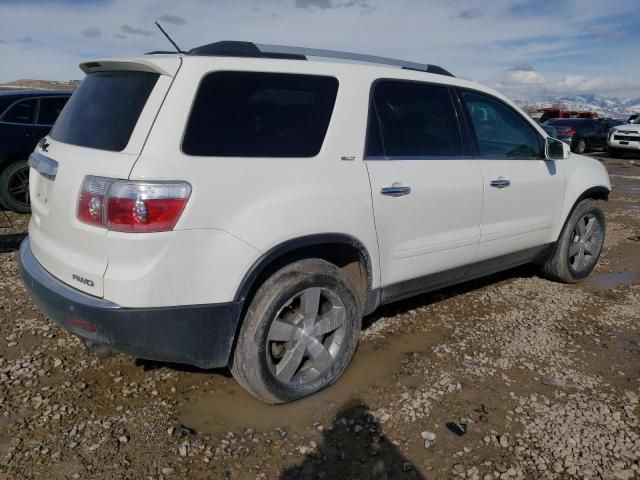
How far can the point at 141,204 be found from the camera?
2.31 m

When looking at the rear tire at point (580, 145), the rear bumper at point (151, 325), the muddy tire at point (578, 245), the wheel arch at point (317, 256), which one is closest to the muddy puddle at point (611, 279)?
the muddy tire at point (578, 245)

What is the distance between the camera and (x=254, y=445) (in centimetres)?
263

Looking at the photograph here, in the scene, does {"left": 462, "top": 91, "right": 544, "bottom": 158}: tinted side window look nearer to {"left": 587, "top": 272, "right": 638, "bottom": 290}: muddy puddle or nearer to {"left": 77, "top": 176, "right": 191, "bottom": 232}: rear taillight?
{"left": 587, "top": 272, "right": 638, "bottom": 290}: muddy puddle

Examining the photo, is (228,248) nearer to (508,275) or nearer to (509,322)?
(509,322)

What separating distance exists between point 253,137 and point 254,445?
1.53m

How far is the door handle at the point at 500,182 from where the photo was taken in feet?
12.5

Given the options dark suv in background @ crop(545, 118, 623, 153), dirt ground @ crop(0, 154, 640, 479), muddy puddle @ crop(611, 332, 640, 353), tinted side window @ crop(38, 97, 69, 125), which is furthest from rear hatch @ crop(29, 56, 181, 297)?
dark suv in background @ crop(545, 118, 623, 153)

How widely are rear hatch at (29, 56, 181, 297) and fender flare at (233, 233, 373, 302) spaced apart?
2.12 feet

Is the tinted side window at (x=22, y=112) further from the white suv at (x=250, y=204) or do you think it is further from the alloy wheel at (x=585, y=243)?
the alloy wheel at (x=585, y=243)

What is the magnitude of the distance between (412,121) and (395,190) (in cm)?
58

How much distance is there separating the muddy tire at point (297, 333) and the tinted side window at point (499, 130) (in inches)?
65.7

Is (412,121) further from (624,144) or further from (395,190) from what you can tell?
(624,144)

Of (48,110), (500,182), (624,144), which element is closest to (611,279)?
(500,182)

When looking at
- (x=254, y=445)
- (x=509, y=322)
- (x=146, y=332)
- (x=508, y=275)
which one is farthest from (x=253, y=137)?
(x=508, y=275)
